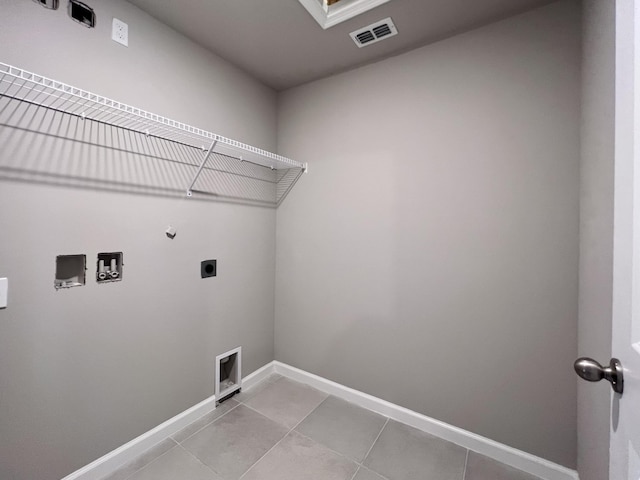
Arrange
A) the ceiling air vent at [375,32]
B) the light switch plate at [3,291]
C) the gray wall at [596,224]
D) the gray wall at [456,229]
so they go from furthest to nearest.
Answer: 1. the ceiling air vent at [375,32]
2. the gray wall at [456,229]
3. the light switch plate at [3,291]
4. the gray wall at [596,224]

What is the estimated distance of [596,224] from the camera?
1.07m

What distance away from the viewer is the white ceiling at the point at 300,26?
1437 mm

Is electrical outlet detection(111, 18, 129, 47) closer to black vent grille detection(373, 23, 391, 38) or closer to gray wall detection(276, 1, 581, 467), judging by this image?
gray wall detection(276, 1, 581, 467)

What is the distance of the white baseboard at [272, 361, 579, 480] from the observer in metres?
1.39

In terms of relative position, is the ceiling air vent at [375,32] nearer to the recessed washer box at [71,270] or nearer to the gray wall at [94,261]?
the gray wall at [94,261]

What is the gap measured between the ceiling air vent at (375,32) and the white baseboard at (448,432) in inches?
94.7

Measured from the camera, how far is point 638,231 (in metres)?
0.49

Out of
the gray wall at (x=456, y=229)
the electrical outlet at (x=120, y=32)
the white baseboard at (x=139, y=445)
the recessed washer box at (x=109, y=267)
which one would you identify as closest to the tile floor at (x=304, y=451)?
the white baseboard at (x=139, y=445)

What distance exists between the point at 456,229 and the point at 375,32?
4.25ft

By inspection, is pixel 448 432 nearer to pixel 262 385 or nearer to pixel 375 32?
pixel 262 385

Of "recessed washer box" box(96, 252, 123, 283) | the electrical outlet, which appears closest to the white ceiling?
the electrical outlet


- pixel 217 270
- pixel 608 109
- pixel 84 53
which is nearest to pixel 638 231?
pixel 608 109

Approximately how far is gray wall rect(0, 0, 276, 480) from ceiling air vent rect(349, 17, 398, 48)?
36.7 inches

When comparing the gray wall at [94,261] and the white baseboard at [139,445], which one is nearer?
the gray wall at [94,261]
